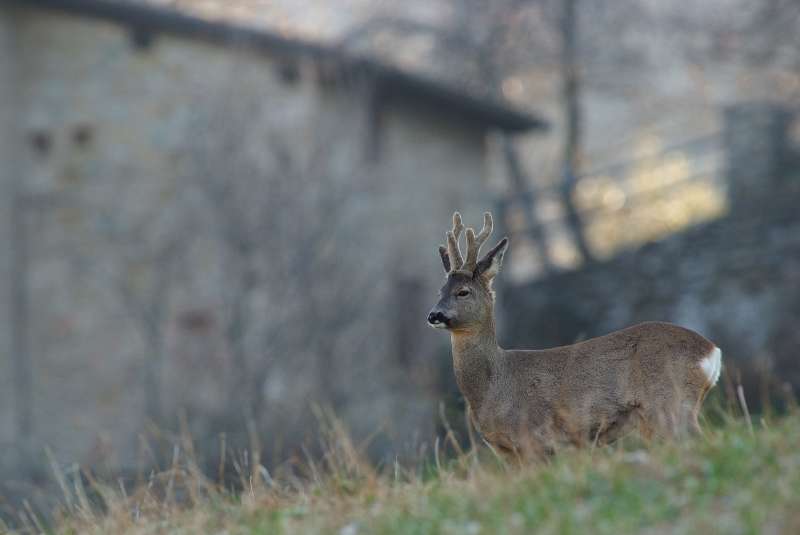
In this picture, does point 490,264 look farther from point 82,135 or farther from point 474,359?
point 82,135

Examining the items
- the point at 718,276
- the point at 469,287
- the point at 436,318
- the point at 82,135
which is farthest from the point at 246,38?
the point at 436,318

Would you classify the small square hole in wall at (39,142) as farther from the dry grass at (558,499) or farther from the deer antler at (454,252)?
the deer antler at (454,252)

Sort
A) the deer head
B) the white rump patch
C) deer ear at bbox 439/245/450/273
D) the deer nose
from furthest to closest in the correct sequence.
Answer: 1. deer ear at bbox 439/245/450/273
2. the deer head
3. the deer nose
4. the white rump patch

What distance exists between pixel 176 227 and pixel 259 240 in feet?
4.62

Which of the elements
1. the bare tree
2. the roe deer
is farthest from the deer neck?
the bare tree

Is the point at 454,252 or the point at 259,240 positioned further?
the point at 259,240

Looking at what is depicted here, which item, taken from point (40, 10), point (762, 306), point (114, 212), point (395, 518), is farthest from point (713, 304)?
point (395, 518)

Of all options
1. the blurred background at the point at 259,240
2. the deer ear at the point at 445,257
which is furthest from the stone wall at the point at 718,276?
the deer ear at the point at 445,257

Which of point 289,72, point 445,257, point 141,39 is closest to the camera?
point 445,257

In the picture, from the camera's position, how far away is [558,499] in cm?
512

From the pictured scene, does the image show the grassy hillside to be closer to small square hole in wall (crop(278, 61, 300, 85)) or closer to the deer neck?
the deer neck

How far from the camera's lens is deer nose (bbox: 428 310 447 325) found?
6.20 metres

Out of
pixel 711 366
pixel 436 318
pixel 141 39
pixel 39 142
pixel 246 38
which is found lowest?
pixel 711 366

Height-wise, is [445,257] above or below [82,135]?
below
